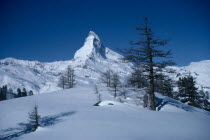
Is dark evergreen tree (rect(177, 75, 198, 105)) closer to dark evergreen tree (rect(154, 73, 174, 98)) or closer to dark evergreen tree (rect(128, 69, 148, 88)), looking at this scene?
dark evergreen tree (rect(154, 73, 174, 98))

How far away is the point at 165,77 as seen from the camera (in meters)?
14.1

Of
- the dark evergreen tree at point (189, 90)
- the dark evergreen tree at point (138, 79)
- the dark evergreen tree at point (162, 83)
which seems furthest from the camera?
the dark evergreen tree at point (189, 90)

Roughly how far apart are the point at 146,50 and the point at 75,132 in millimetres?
9349

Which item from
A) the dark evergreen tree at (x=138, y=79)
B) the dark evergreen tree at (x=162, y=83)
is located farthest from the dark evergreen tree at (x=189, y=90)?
the dark evergreen tree at (x=138, y=79)

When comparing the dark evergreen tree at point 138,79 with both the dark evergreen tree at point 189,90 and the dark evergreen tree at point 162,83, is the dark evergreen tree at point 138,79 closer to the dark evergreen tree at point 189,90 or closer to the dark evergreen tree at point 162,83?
the dark evergreen tree at point 162,83

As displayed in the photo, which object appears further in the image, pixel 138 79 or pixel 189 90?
pixel 189 90

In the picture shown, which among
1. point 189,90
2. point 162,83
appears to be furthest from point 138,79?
point 189,90

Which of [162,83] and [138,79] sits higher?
[138,79]

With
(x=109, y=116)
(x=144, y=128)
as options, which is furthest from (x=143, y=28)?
(x=144, y=128)

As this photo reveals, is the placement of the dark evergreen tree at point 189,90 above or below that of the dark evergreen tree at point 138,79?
below

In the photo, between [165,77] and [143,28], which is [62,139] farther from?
[143,28]

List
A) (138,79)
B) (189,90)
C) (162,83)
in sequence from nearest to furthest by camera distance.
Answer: (162,83), (138,79), (189,90)

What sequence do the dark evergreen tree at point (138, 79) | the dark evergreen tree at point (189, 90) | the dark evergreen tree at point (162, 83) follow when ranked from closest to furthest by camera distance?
the dark evergreen tree at point (162, 83) < the dark evergreen tree at point (138, 79) < the dark evergreen tree at point (189, 90)

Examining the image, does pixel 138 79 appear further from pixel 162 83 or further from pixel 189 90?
pixel 189 90
